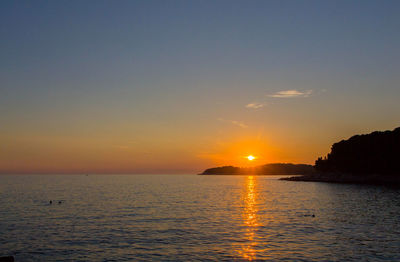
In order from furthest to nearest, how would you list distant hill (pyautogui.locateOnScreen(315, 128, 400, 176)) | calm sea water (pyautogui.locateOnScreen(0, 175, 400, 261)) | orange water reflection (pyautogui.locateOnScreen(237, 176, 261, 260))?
1. distant hill (pyautogui.locateOnScreen(315, 128, 400, 176))
2. orange water reflection (pyautogui.locateOnScreen(237, 176, 261, 260))
3. calm sea water (pyautogui.locateOnScreen(0, 175, 400, 261))

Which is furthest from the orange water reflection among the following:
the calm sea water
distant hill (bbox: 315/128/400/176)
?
distant hill (bbox: 315/128/400/176)

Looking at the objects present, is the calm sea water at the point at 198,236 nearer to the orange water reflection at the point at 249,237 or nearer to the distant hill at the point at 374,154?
the orange water reflection at the point at 249,237

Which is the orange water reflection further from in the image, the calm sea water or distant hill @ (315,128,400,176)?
distant hill @ (315,128,400,176)

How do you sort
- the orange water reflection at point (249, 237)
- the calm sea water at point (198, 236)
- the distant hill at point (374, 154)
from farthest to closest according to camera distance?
the distant hill at point (374, 154) → the orange water reflection at point (249, 237) → the calm sea water at point (198, 236)

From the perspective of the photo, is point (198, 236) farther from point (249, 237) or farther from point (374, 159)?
point (374, 159)

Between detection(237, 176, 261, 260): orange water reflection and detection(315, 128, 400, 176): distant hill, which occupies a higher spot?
detection(315, 128, 400, 176): distant hill

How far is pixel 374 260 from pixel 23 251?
112 feet

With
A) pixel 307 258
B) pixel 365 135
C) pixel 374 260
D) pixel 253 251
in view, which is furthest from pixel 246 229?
pixel 365 135

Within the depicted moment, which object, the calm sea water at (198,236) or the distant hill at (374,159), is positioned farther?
the distant hill at (374,159)

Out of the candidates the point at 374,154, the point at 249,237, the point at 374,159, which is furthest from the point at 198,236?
the point at 374,154

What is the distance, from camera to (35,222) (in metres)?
52.2

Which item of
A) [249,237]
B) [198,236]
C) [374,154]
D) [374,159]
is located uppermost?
[374,154]

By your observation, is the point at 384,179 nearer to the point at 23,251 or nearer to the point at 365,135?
the point at 365,135

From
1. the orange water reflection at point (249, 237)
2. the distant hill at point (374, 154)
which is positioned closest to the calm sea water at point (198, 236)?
the orange water reflection at point (249, 237)
